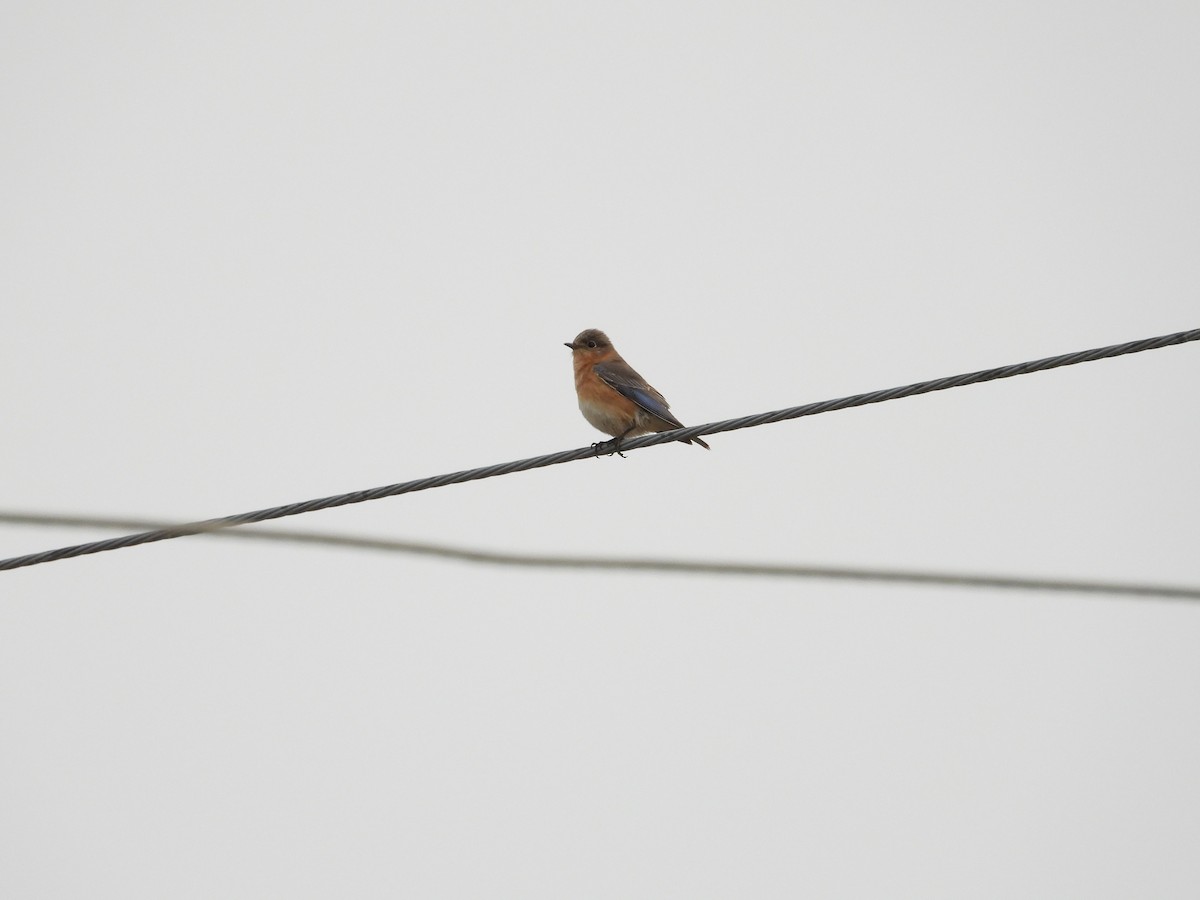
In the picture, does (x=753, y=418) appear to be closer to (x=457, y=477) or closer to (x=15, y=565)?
(x=457, y=477)

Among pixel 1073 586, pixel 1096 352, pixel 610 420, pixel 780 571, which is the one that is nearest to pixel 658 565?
pixel 780 571

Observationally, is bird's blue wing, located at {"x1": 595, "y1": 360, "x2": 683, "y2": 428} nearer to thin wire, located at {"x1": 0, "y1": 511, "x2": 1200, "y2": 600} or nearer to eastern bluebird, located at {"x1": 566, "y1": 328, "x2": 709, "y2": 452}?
eastern bluebird, located at {"x1": 566, "y1": 328, "x2": 709, "y2": 452}

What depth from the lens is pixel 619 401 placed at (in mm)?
9359

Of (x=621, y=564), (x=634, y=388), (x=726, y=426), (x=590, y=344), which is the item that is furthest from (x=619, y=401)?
(x=621, y=564)

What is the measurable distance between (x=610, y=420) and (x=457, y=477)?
4.47 metres

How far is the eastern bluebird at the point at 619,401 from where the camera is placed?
9.23 m

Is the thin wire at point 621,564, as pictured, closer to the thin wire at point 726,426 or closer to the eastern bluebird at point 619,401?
the thin wire at point 726,426

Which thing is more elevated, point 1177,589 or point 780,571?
point 780,571

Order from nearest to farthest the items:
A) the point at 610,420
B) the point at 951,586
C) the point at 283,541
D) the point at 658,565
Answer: the point at 283,541 < the point at 658,565 < the point at 951,586 < the point at 610,420

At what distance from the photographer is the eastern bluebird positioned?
9234 mm

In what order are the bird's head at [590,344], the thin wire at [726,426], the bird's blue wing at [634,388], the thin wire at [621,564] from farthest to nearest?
the bird's head at [590,344]
the bird's blue wing at [634,388]
the thin wire at [726,426]
the thin wire at [621,564]

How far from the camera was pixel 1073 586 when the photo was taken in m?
3.70

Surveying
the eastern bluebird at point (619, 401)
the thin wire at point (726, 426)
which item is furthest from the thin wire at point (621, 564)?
the eastern bluebird at point (619, 401)

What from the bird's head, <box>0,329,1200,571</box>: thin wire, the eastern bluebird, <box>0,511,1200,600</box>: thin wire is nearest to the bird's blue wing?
the eastern bluebird
